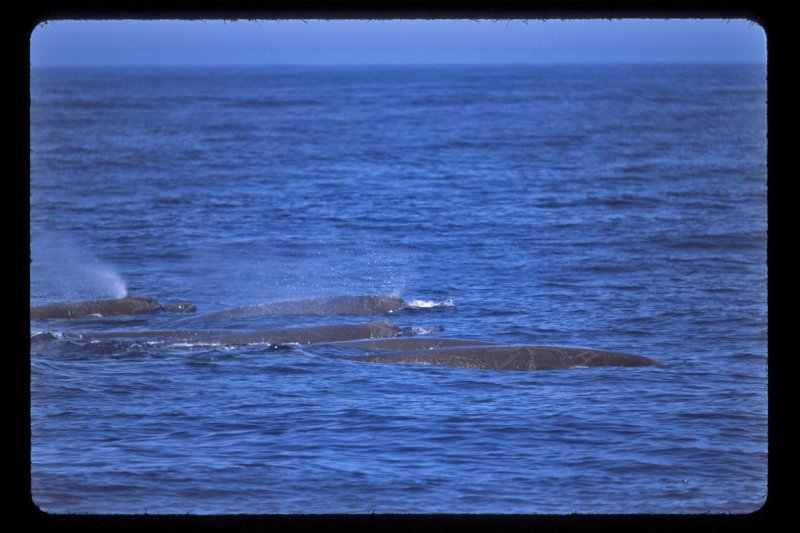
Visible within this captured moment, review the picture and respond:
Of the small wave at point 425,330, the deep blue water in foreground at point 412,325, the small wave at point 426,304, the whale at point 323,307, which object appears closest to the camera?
the deep blue water in foreground at point 412,325

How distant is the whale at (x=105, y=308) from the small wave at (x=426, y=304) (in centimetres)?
422

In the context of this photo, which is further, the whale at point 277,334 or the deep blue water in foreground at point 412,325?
the whale at point 277,334

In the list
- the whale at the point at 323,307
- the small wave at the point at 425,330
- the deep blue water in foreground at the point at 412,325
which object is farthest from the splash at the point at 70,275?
the small wave at the point at 425,330

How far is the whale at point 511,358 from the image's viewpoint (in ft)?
56.6

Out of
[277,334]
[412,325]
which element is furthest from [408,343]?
[412,325]

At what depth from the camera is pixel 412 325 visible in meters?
21.1

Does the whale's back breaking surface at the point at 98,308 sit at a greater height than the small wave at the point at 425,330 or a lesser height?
greater

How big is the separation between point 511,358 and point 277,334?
162 inches

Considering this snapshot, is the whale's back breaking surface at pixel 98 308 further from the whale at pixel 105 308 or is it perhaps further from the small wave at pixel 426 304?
the small wave at pixel 426 304

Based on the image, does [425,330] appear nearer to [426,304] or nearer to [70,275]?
[426,304]

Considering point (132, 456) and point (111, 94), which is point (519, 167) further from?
point (111, 94)

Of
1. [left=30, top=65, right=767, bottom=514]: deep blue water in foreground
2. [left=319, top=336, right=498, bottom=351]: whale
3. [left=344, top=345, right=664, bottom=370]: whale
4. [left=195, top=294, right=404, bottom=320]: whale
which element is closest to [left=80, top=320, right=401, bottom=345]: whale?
[left=30, top=65, right=767, bottom=514]: deep blue water in foreground

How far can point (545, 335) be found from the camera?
798 inches

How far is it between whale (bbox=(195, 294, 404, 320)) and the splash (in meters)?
4.15
